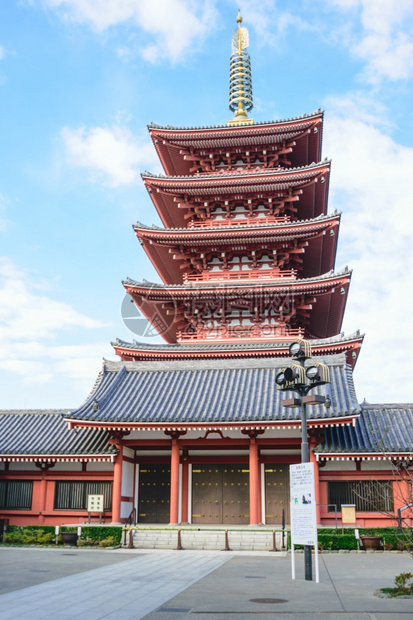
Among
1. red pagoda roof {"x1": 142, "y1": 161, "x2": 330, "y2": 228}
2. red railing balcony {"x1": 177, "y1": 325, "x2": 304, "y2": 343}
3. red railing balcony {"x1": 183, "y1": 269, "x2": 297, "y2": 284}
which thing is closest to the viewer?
red railing balcony {"x1": 177, "y1": 325, "x2": 304, "y2": 343}

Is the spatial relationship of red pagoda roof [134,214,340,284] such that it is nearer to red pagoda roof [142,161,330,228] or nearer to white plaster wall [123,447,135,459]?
red pagoda roof [142,161,330,228]

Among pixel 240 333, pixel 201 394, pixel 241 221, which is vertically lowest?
pixel 201 394

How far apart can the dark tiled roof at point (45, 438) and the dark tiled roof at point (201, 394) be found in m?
1.88

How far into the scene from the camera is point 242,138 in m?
37.0

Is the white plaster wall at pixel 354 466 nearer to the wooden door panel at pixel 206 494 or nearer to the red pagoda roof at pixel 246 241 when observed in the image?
the wooden door panel at pixel 206 494

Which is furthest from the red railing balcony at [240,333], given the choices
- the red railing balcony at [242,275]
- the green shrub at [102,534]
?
the green shrub at [102,534]

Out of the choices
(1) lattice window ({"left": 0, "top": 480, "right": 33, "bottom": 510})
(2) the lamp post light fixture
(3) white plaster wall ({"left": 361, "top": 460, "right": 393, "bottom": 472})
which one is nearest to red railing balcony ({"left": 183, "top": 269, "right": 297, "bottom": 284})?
(3) white plaster wall ({"left": 361, "top": 460, "right": 393, "bottom": 472})

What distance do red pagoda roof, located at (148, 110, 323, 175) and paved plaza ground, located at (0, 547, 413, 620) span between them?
25.2m

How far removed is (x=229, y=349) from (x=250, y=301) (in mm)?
3516

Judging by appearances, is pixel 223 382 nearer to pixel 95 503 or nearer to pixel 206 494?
pixel 206 494

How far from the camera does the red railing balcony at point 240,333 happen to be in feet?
109

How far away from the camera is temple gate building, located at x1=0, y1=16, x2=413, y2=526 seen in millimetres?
24875

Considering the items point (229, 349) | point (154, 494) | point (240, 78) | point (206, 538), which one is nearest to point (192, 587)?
point (206, 538)

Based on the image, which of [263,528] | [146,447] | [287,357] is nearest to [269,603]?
[263,528]
